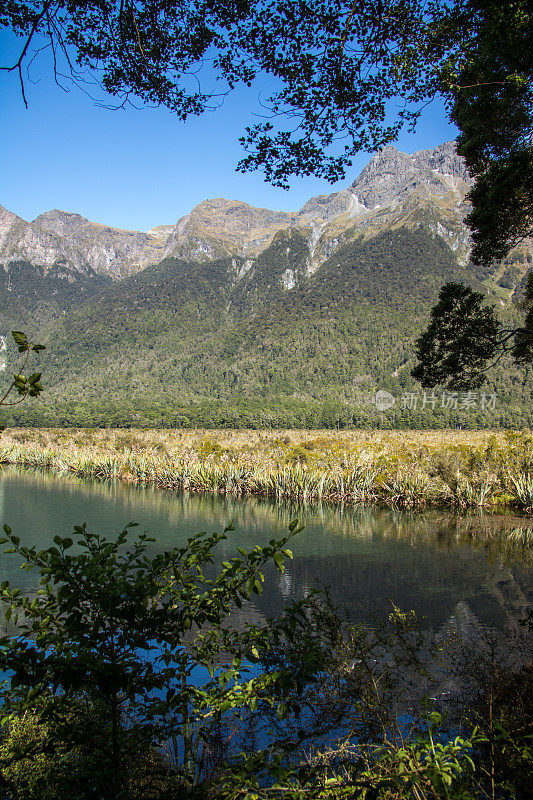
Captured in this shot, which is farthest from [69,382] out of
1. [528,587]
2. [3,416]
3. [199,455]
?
[528,587]

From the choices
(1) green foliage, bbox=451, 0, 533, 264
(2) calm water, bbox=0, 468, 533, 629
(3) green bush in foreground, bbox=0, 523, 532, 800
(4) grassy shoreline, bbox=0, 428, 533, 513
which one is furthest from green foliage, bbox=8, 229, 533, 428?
(3) green bush in foreground, bbox=0, 523, 532, 800

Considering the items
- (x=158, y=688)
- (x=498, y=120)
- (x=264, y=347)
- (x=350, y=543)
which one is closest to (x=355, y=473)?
(x=350, y=543)

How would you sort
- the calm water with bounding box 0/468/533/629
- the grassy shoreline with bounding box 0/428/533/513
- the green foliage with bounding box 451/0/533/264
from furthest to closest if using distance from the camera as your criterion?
the grassy shoreline with bounding box 0/428/533/513, the calm water with bounding box 0/468/533/629, the green foliage with bounding box 451/0/533/264

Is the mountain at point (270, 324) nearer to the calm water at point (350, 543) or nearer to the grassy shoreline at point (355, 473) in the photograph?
the grassy shoreline at point (355, 473)

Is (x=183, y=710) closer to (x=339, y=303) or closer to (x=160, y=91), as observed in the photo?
(x=160, y=91)

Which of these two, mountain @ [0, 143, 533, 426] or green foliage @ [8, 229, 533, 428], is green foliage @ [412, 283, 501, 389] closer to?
green foliage @ [8, 229, 533, 428]

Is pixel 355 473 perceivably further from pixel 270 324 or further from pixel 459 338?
pixel 270 324

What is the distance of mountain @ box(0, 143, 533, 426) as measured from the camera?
84.6 metres

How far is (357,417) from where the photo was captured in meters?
81.4

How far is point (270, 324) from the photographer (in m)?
132

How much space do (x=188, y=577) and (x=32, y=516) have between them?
14.9m

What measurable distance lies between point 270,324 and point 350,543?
123m

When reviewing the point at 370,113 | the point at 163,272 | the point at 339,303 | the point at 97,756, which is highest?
the point at 163,272

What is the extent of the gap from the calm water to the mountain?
54536 millimetres
